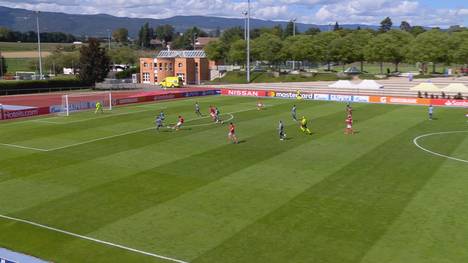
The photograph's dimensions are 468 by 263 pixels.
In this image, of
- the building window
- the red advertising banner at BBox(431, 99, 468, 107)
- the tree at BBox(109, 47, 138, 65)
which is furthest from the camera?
the tree at BBox(109, 47, 138, 65)

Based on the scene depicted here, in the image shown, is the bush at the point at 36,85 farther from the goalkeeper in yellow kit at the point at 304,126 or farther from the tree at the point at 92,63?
the goalkeeper in yellow kit at the point at 304,126

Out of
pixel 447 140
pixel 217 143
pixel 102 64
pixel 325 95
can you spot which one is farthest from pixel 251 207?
pixel 102 64

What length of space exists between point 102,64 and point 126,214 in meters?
80.1

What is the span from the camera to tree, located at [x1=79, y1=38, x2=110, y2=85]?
314 ft

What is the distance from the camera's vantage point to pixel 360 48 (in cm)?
10969

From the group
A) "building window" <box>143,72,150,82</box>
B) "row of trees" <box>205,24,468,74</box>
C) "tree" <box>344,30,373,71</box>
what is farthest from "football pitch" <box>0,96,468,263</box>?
"building window" <box>143,72,150,82</box>

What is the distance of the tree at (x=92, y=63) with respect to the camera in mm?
95781

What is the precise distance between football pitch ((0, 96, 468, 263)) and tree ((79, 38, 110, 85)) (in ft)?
173

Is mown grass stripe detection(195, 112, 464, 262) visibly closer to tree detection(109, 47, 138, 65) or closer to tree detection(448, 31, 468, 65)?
tree detection(448, 31, 468, 65)

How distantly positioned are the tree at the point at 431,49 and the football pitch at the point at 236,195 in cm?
5604

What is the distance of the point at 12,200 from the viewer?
80.7ft

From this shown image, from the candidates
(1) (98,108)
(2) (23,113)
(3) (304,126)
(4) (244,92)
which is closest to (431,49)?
(4) (244,92)

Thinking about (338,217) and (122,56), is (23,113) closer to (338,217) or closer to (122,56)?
(338,217)

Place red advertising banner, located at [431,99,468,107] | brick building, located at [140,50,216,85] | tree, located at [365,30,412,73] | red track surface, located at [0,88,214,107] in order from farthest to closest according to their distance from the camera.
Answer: brick building, located at [140,50,216,85], tree, located at [365,30,412,73], red track surface, located at [0,88,214,107], red advertising banner, located at [431,99,468,107]
